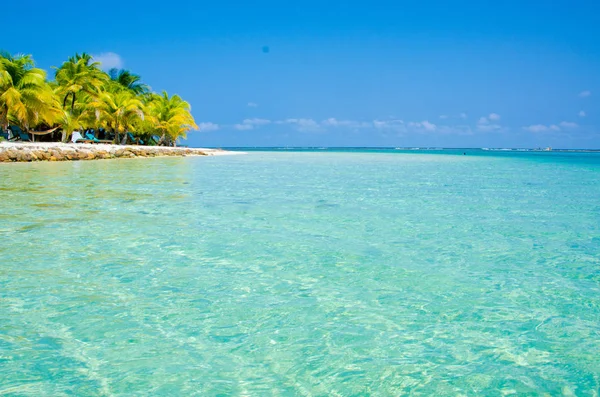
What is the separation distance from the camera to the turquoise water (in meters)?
2.32

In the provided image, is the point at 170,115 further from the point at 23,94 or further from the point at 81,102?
the point at 23,94

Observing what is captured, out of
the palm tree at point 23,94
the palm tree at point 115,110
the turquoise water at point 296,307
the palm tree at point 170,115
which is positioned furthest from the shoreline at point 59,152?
the turquoise water at point 296,307

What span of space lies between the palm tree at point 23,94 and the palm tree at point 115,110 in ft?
18.0

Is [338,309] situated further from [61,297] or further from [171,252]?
[171,252]

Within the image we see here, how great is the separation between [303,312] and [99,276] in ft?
5.97

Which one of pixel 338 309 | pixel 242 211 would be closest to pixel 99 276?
pixel 338 309

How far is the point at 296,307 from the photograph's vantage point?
3.27m

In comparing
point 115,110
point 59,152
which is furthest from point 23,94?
point 115,110

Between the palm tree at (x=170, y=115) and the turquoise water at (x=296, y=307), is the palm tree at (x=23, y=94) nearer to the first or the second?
the palm tree at (x=170, y=115)

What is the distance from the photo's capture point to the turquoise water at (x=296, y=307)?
7.61ft

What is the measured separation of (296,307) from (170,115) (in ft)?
130

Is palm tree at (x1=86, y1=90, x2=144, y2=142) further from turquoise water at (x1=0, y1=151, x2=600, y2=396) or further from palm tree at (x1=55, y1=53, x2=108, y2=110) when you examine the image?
turquoise water at (x1=0, y1=151, x2=600, y2=396)

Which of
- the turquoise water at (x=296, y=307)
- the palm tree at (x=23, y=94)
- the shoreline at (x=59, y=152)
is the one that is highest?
the palm tree at (x=23, y=94)

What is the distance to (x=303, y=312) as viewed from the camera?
318 centimetres
